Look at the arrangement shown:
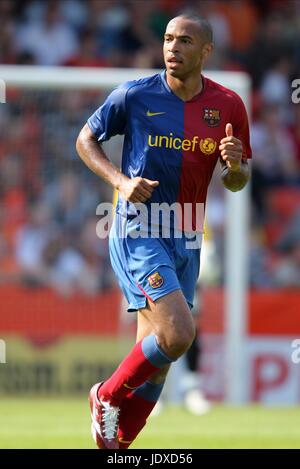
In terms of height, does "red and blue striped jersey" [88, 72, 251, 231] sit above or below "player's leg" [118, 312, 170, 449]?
above

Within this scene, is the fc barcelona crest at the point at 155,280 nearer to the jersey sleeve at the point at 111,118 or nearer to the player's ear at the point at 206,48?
the jersey sleeve at the point at 111,118

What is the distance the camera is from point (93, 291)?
12.3m

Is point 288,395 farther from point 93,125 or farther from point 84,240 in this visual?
point 93,125

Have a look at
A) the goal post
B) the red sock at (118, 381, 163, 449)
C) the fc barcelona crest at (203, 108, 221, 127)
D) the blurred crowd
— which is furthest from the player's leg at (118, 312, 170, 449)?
the goal post

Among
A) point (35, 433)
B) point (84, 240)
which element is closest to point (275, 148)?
point (84, 240)

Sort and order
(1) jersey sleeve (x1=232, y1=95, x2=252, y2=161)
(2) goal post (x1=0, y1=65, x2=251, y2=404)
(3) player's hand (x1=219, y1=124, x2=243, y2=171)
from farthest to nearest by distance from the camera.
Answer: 1. (2) goal post (x1=0, y1=65, x2=251, y2=404)
2. (1) jersey sleeve (x1=232, y1=95, x2=252, y2=161)
3. (3) player's hand (x1=219, y1=124, x2=243, y2=171)

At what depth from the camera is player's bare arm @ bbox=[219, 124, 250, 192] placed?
239 inches

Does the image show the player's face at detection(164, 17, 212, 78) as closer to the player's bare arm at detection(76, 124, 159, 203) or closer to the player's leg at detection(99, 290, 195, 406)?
the player's bare arm at detection(76, 124, 159, 203)

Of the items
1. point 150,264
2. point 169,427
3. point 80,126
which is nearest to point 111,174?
point 150,264

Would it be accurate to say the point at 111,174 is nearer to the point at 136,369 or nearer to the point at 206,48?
the point at 206,48

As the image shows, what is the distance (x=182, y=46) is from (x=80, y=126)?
6071 mm

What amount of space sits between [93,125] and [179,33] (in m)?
0.71

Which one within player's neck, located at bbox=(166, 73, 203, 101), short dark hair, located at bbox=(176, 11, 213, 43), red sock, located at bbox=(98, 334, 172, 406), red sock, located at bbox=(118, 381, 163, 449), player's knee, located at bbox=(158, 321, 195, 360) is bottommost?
red sock, located at bbox=(118, 381, 163, 449)

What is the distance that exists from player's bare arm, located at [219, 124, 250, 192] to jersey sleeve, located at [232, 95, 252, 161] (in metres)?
0.11
